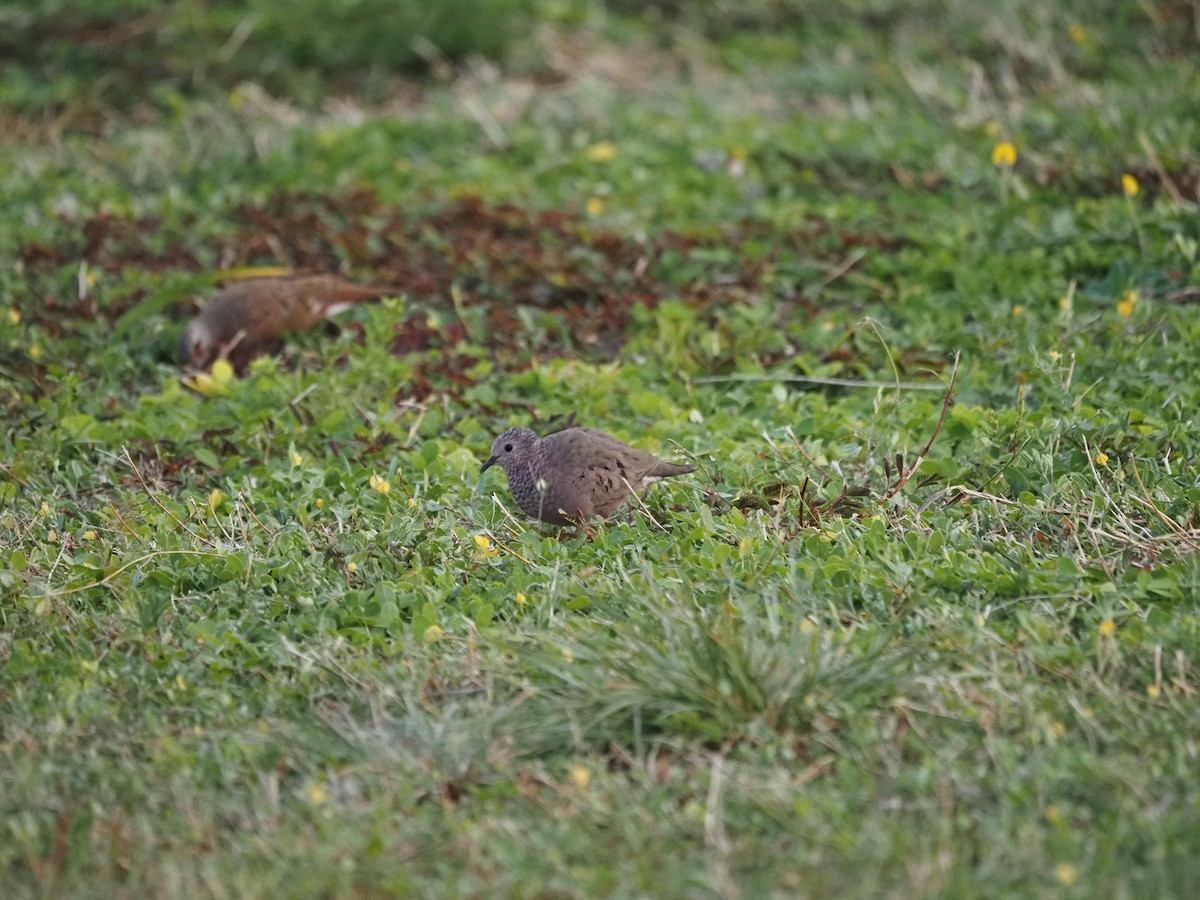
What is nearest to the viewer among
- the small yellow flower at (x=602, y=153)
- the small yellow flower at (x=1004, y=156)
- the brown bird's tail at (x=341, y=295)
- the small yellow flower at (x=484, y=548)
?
the small yellow flower at (x=484, y=548)

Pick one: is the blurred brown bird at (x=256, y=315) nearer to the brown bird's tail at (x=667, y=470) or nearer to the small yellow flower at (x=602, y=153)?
the small yellow flower at (x=602, y=153)

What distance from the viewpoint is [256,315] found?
21.0ft

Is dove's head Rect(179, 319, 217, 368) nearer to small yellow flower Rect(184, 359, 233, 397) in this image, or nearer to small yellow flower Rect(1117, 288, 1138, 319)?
small yellow flower Rect(184, 359, 233, 397)

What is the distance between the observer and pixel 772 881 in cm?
306

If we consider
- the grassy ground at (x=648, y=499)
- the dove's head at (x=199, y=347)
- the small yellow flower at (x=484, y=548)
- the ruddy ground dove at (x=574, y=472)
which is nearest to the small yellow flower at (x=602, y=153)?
the grassy ground at (x=648, y=499)

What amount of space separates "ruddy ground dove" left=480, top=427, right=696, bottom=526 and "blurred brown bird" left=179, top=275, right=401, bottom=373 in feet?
6.54

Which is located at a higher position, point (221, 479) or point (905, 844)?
point (905, 844)

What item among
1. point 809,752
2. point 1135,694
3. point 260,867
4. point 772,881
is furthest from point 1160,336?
point 260,867

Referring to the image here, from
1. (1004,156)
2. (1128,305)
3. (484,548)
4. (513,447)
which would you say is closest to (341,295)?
(513,447)

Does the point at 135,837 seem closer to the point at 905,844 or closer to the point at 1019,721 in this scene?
the point at 905,844

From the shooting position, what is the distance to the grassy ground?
3.28 m

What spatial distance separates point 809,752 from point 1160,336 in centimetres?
330

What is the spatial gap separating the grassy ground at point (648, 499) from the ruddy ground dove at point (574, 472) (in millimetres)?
144

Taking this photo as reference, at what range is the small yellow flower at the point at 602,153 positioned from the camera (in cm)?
838
